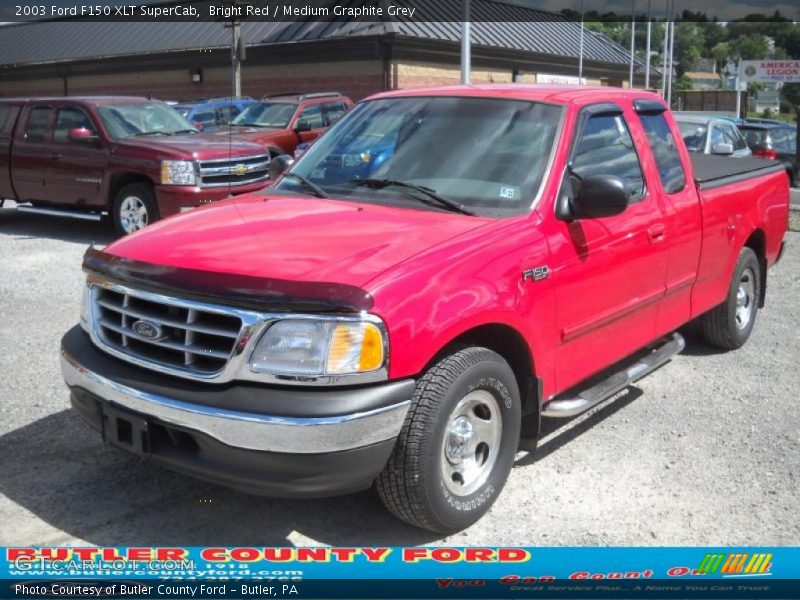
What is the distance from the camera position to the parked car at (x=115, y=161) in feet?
35.7

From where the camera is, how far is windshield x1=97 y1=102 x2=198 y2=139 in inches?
465

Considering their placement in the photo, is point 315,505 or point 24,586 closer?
point 24,586

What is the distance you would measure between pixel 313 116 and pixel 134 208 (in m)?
6.21

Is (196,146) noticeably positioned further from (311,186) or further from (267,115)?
(311,186)

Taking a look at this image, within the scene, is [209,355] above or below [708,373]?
above

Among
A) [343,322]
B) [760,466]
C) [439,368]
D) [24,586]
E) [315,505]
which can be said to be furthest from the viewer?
[760,466]

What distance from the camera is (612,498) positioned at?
423 centimetres

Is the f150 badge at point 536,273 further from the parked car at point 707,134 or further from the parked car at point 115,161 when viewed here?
the parked car at point 707,134

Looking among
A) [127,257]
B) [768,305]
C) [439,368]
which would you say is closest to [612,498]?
[439,368]

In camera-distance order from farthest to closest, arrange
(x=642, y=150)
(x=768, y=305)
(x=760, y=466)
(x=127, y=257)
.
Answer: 1. (x=768, y=305)
2. (x=642, y=150)
3. (x=760, y=466)
4. (x=127, y=257)

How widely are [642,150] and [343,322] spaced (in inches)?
103

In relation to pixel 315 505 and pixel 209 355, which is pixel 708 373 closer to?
pixel 315 505

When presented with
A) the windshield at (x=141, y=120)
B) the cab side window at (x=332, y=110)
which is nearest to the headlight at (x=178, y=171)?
the windshield at (x=141, y=120)

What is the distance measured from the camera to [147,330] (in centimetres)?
360
